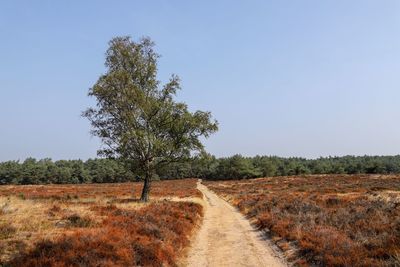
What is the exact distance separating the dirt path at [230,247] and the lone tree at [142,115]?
33.5ft

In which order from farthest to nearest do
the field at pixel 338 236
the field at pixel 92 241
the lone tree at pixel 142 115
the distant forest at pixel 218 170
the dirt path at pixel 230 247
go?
the distant forest at pixel 218 170 < the lone tree at pixel 142 115 < the dirt path at pixel 230 247 < the field at pixel 338 236 < the field at pixel 92 241

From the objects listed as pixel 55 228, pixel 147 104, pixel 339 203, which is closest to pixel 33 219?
pixel 55 228

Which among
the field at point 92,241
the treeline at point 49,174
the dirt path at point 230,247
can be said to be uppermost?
the treeline at point 49,174

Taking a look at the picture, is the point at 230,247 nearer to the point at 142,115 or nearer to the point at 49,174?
the point at 142,115

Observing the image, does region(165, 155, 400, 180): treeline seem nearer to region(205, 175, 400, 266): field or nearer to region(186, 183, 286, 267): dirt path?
region(186, 183, 286, 267): dirt path

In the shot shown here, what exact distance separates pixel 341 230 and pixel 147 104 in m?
19.8

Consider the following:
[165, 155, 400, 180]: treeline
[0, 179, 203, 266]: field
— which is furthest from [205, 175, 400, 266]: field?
[165, 155, 400, 180]: treeline

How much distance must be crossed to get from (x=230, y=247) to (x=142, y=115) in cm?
1872

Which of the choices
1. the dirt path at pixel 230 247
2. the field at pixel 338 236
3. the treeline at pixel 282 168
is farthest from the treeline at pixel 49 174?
the field at pixel 338 236

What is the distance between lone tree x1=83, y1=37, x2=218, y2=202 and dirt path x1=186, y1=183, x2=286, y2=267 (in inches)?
402

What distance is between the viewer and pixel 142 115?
3381cm

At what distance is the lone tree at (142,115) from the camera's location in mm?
33094

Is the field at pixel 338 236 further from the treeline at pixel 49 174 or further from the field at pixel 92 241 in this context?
the treeline at pixel 49 174

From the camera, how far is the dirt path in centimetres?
1459
